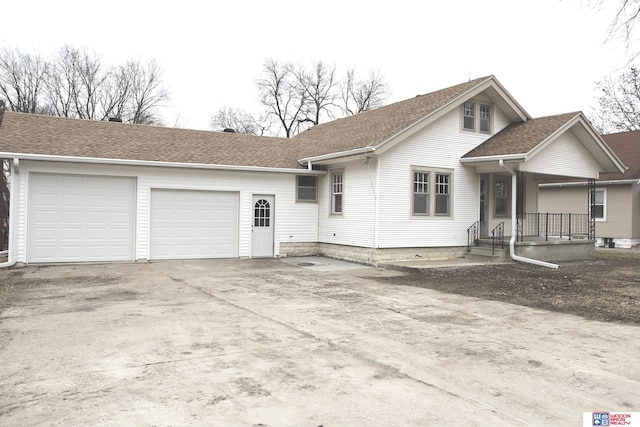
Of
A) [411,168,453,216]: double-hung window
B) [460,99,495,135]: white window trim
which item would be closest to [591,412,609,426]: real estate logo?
[411,168,453,216]: double-hung window

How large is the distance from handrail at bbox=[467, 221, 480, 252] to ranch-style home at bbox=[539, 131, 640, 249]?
318 inches

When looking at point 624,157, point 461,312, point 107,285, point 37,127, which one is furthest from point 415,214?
point 624,157

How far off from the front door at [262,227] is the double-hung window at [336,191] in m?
2.06

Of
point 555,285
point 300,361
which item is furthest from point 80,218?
point 555,285

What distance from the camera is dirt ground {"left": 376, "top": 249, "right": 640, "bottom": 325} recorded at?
342 inches

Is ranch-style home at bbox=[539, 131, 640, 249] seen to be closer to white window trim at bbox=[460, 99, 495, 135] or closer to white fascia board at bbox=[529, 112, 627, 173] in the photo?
white fascia board at bbox=[529, 112, 627, 173]

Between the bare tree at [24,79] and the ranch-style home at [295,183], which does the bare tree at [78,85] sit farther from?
the ranch-style home at [295,183]

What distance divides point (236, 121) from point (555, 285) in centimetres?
4095

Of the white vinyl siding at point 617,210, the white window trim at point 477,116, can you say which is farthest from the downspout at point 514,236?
the white vinyl siding at point 617,210

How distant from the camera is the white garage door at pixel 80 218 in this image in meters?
13.4

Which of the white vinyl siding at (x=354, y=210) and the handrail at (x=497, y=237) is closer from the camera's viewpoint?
the white vinyl siding at (x=354, y=210)

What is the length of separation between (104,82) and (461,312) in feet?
126

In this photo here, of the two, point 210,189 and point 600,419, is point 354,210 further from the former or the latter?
point 600,419

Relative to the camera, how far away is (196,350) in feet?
18.6
